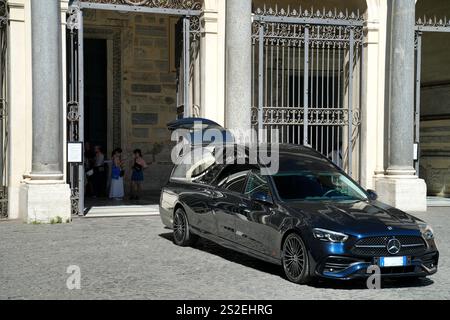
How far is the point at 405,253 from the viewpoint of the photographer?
23.7ft

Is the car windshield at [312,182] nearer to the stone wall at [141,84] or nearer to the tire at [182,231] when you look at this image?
the tire at [182,231]

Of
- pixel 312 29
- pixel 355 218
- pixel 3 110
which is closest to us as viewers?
pixel 355 218

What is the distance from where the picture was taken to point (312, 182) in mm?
8570

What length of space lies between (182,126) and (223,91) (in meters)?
1.89

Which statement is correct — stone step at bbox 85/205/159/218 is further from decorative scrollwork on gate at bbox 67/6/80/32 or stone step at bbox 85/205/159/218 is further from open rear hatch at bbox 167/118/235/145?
decorative scrollwork on gate at bbox 67/6/80/32

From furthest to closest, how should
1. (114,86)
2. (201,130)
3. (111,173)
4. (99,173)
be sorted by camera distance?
(114,86) → (99,173) → (111,173) → (201,130)

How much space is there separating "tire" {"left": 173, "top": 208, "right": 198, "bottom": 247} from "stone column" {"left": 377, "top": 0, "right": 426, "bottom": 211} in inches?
253

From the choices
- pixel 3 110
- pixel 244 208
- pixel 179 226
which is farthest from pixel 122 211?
pixel 244 208

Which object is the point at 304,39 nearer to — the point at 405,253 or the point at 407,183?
the point at 407,183

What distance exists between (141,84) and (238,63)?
18.8 feet

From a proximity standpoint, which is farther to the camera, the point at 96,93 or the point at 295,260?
the point at 96,93

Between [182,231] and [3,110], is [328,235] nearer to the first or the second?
[182,231]

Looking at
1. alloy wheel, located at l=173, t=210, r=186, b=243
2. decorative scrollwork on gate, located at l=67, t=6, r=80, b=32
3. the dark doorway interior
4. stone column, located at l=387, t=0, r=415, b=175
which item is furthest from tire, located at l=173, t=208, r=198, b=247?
the dark doorway interior
